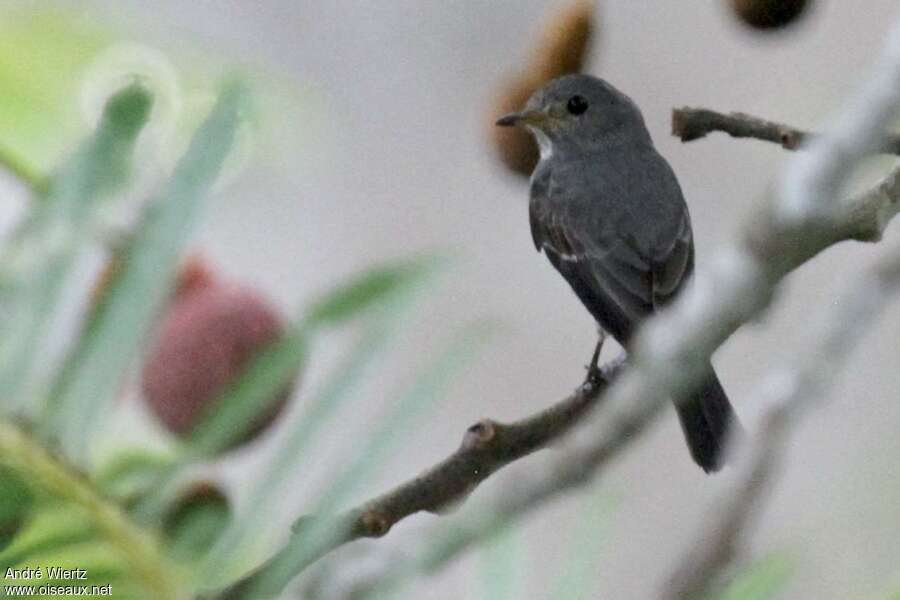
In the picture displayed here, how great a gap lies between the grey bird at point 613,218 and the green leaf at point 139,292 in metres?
0.70

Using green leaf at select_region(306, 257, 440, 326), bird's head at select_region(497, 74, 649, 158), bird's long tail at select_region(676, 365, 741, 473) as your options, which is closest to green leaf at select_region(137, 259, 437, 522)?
green leaf at select_region(306, 257, 440, 326)

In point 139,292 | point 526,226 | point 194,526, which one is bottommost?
point 526,226

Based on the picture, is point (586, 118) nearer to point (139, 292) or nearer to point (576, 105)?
point (576, 105)

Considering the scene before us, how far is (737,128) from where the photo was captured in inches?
35.0

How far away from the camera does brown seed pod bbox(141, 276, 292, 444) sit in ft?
2.76

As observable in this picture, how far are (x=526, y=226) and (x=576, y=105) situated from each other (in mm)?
1343

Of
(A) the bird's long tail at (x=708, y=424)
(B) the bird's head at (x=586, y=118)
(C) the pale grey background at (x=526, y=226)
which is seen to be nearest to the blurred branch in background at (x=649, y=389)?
(A) the bird's long tail at (x=708, y=424)

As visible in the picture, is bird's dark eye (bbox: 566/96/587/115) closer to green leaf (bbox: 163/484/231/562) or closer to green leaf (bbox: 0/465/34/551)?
green leaf (bbox: 163/484/231/562)

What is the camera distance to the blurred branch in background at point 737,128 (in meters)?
0.88

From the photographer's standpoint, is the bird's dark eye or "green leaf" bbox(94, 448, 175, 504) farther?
the bird's dark eye

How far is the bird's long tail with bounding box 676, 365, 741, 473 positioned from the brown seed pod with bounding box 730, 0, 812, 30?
0.43 metres

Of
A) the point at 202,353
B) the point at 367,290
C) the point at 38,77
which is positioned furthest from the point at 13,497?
the point at 38,77

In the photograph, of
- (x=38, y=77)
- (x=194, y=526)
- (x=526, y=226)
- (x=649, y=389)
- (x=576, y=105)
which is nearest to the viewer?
(x=649, y=389)

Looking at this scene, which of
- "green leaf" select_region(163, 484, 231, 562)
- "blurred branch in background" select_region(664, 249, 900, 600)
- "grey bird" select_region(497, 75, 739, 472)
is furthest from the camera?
"grey bird" select_region(497, 75, 739, 472)
